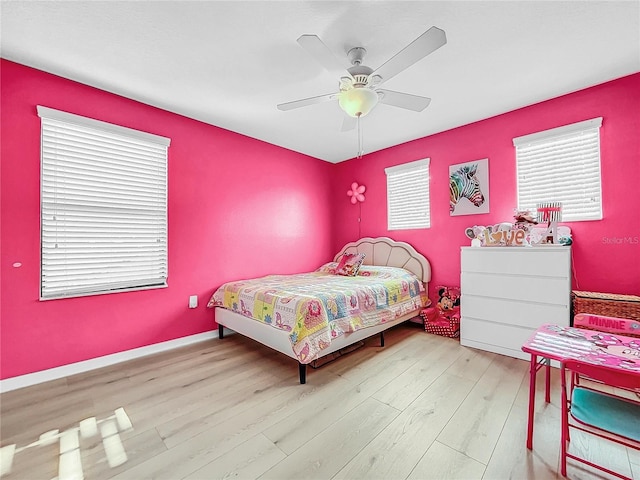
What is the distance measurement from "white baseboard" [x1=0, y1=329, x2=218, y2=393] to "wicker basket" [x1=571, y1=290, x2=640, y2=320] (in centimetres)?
374

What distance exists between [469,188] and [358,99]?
2116mm

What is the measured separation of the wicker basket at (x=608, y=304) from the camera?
2.14 meters

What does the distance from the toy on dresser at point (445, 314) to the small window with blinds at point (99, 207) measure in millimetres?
3137

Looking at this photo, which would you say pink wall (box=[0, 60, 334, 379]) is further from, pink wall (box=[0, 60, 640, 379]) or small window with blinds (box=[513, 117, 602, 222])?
small window with blinds (box=[513, 117, 602, 222])

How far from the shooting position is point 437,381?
7.13ft

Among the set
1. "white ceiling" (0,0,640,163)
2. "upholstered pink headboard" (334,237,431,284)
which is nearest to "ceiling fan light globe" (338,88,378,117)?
"white ceiling" (0,0,640,163)

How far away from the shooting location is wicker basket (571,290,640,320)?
2139 millimetres

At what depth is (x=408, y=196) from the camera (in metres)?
3.90

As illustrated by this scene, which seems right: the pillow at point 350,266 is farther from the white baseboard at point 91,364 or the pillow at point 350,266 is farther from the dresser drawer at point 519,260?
the white baseboard at point 91,364

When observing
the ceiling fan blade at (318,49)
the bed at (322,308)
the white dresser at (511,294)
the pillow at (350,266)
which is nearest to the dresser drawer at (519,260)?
the white dresser at (511,294)

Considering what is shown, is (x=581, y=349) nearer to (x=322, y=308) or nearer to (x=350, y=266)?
(x=322, y=308)

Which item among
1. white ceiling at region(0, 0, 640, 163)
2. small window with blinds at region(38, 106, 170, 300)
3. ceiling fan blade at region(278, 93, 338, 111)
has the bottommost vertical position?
small window with blinds at region(38, 106, 170, 300)

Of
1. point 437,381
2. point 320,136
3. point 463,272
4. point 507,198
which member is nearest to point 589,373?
point 437,381

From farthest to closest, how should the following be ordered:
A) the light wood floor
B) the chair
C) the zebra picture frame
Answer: the zebra picture frame < the light wood floor < the chair
